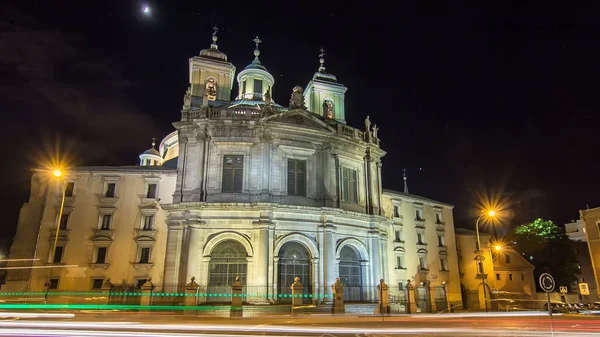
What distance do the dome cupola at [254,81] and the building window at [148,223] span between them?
15922 millimetres

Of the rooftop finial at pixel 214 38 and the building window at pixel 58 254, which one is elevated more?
the rooftop finial at pixel 214 38

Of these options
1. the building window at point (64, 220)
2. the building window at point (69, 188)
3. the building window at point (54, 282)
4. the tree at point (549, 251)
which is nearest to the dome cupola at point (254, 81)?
the building window at point (69, 188)

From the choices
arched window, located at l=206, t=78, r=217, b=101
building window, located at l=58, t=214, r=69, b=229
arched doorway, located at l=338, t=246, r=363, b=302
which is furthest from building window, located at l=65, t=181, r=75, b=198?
arched doorway, located at l=338, t=246, r=363, b=302

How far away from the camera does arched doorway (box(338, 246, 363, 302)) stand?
28547 millimetres

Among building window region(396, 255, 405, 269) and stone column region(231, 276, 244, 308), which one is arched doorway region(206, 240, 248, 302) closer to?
stone column region(231, 276, 244, 308)

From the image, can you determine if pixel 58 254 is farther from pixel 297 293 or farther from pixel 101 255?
pixel 297 293

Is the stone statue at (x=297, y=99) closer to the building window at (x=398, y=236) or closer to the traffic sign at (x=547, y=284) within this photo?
the building window at (x=398, y=236)

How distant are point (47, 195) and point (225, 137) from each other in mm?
14289

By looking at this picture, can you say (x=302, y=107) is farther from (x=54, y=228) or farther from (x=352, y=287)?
(x=54, y=228)

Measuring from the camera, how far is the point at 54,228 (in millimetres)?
29438

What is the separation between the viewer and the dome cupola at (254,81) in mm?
40469

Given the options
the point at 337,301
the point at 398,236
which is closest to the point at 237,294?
the point at 337,301

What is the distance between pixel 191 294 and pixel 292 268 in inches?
273

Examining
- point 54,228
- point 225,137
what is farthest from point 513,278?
point 54,228
